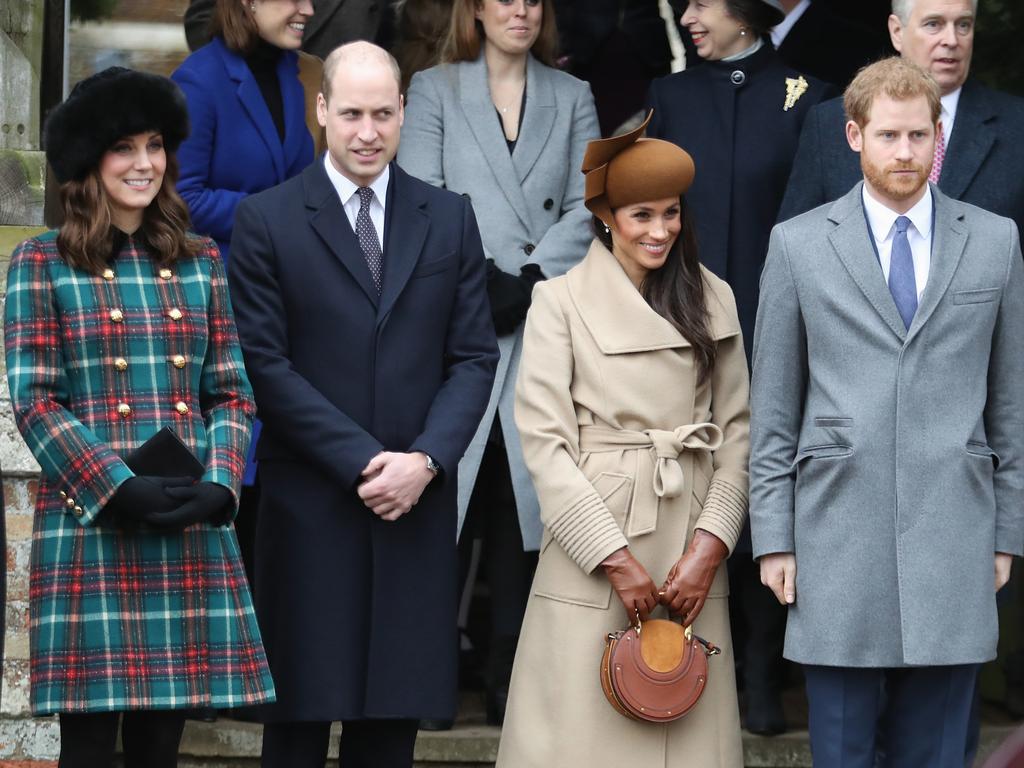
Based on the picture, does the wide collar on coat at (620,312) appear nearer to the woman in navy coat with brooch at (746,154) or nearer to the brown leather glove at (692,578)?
the brown leather glove at (692,578)

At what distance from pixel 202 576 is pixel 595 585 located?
1026 millimetres

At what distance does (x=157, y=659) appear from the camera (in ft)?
15.0

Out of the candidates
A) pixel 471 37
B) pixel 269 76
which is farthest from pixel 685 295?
pixel 269 76

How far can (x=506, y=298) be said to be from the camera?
585 centimetres

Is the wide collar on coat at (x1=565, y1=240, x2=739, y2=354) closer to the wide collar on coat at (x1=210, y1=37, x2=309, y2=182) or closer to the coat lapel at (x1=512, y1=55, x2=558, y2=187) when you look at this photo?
the coat lapel at (x1=512, y1=55, x2=558, y2=187)

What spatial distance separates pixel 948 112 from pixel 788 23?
1.18 m

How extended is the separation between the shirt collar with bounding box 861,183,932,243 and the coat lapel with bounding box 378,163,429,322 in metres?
1.20

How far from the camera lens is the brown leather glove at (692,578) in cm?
488

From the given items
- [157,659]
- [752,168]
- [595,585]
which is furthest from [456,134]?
[157,659]

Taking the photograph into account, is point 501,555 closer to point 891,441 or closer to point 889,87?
point 891,441

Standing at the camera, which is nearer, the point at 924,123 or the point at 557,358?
the point at 924,123

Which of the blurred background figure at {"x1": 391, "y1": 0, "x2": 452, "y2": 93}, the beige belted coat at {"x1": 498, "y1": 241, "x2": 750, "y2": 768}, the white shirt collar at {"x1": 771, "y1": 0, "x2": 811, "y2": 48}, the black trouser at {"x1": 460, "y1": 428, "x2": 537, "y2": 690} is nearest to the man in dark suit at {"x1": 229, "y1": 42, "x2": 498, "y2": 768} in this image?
the beige belted coat at {"x1": 498, "y1": 241, "x2": 750, "y2": 768}

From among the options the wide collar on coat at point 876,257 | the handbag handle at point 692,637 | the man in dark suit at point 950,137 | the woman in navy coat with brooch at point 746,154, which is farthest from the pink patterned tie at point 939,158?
the handbag handle at point 692,637

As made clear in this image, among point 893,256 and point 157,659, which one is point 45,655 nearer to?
point 157,659
